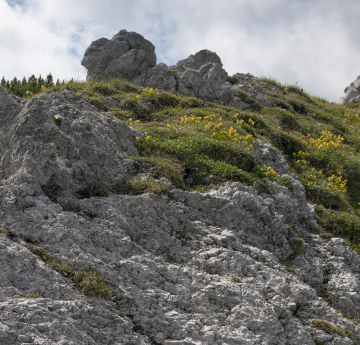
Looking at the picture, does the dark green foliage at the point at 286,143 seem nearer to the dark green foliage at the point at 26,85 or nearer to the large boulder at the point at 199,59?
the dark green foliage at the point at 26,85

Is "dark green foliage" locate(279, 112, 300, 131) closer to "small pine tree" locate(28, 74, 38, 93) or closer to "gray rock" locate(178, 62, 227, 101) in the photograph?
"gray rock" locate(178, 62, 227, 101)

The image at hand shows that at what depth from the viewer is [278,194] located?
9984 millimetres

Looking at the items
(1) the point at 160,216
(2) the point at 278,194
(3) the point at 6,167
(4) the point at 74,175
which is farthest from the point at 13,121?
(2) the point at 278,194

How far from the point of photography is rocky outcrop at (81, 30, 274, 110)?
Answer: 19453 mm

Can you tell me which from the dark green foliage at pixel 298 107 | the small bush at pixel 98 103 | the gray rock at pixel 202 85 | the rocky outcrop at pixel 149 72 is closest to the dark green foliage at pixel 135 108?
the small bush at pixel 98 103

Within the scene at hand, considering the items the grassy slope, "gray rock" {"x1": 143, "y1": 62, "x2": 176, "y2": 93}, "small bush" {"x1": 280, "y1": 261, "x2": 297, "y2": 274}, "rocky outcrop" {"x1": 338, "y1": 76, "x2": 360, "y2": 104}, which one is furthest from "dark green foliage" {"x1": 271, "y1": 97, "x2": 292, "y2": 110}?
"rocky outcrop" {"x1": 338, "y1": 76, "x2": 360, "y2": 104}

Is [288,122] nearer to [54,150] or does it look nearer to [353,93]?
[54,150]

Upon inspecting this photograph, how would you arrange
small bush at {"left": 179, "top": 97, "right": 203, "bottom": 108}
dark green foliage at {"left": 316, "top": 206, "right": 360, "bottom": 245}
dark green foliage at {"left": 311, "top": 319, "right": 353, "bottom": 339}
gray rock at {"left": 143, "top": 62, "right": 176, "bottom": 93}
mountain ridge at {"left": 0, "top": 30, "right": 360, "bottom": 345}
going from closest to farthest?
mountain ridge at {"left": 0, "top": 30, "right": 360, "bottom": 345} < dark green foliage at {"left": 311, "top": 319, "right": 353, "bottom": 339} < dark green foliage at {"left": 316, "top": 206, "right": 360, "bottom": 245} < small bush at {"left": 179, "top": 97, "right": 203, "bottom": 108} < gray rock at {"left": 143, "top": 62, "right": 176, "bottom": 93}

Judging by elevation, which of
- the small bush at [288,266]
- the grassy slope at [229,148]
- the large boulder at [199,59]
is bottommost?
the small bush at [288,266]

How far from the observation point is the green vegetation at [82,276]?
5.33 metres

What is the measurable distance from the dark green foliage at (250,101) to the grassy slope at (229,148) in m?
0.07

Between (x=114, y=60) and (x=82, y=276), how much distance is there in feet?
55.8

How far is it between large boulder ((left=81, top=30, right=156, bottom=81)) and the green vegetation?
15609 mm

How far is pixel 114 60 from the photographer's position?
20578 mm
